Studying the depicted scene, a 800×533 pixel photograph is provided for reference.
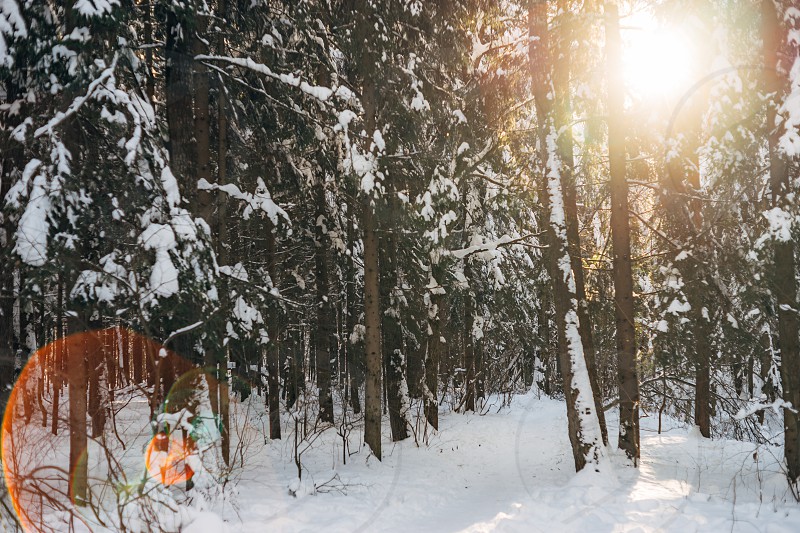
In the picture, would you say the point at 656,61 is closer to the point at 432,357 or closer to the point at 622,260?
the point at 622,260

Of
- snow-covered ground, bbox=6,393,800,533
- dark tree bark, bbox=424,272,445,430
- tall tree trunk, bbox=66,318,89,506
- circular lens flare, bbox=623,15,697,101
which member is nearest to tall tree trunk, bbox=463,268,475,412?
dark tree bark, bbox=424,272,445,430

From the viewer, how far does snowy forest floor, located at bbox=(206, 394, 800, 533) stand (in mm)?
6176

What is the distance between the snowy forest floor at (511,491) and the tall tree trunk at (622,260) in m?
0.92

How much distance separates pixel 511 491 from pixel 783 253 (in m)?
5.64

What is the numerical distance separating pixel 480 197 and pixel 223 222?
22.0ft

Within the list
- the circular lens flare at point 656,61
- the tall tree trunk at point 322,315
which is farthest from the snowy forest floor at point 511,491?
the circular lens flare at point 656,61

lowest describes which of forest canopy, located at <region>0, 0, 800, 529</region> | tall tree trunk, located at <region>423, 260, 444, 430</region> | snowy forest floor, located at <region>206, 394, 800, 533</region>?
snowy forest floor, located at <region>206, 394, 800, 533</region>

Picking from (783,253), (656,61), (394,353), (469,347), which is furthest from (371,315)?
(469,347)

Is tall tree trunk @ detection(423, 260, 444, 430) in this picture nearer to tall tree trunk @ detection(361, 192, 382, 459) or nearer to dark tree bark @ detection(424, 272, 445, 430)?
dark tree bark @ detection(424, 272, 445, 430)

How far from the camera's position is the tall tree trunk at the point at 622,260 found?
29.9ft

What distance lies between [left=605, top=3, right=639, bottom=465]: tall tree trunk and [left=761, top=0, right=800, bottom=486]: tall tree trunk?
2.16 meters

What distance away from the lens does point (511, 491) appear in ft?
28.1

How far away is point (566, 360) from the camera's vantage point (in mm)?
8414

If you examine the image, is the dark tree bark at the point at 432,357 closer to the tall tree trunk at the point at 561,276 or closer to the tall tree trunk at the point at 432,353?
the tall tree trunk at the point at 432,353
